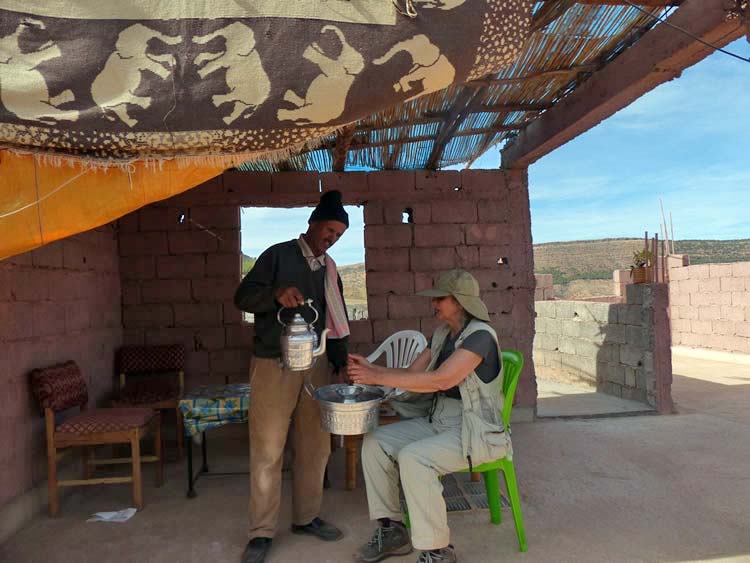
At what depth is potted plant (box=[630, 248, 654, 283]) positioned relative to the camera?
6.40 m

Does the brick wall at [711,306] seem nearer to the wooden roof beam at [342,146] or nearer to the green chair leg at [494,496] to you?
the wooden roof beam at [342,146]

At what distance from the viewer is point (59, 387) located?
368 cm

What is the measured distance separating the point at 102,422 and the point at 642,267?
5.90m

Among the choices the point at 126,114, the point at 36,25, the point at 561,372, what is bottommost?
the point at 561,372

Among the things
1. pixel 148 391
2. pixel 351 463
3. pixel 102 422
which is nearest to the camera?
pixel 102 422

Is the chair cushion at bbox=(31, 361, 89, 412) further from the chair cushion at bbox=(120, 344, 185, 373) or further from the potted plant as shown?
the potted plant

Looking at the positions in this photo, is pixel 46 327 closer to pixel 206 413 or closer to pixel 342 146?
pixel 206 413

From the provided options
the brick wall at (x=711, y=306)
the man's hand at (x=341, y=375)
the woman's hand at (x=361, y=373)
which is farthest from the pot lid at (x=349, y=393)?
the brick wall at (x=711, y=306)

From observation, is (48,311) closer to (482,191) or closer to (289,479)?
(289,479)

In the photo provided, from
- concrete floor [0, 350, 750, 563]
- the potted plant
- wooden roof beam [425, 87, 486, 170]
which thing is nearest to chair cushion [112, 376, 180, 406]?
concrete floor [0, 350, 750, 563]

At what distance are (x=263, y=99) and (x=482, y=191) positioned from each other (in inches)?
157

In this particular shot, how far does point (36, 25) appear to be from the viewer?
70.2 inches

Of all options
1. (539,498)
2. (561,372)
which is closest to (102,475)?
(539,498)

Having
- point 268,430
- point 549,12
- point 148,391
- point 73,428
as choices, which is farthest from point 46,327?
point 549,12
